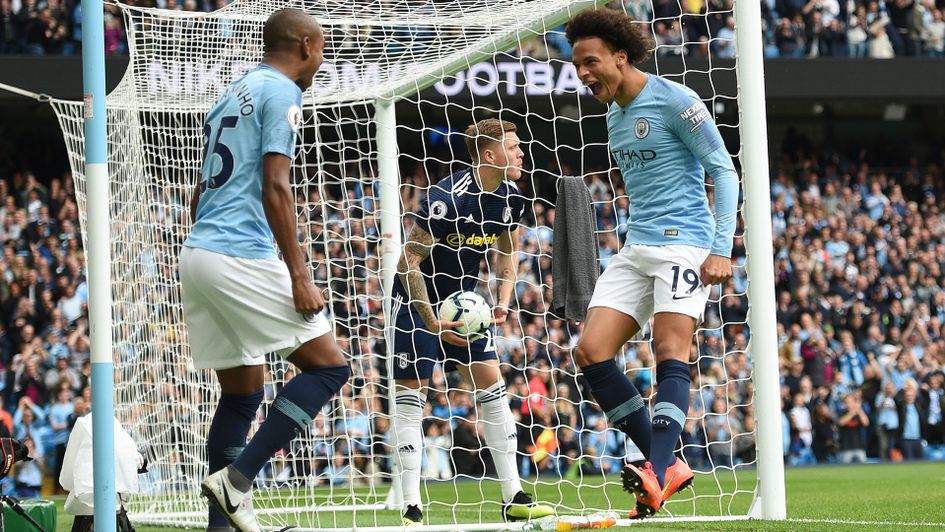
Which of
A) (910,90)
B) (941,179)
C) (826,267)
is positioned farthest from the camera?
(941,179)

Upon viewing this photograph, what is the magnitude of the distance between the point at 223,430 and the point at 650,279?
68.9 inches

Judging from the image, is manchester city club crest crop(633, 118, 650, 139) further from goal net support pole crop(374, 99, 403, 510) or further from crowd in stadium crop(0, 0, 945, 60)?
crowd in stadium crop(0, 0, 945, 60)

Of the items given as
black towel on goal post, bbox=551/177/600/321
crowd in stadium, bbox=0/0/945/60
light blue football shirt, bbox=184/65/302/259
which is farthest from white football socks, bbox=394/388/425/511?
crowd in stadium, bbox=0/0/945/60

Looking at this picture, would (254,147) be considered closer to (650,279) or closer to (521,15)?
(650,279)

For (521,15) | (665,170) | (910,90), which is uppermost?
(910,90)

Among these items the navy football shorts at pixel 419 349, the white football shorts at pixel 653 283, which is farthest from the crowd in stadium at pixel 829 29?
the white football shorts at pixel 653 283

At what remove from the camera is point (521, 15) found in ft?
23.8

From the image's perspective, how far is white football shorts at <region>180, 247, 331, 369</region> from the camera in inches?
172

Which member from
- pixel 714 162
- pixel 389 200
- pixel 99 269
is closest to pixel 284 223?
pixel 99 269

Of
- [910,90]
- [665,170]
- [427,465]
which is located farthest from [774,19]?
[665,170]

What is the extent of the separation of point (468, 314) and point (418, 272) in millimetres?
322

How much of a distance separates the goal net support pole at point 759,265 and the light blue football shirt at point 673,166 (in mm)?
993

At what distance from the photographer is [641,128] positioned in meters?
5.12

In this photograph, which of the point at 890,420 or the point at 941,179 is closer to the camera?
the point at 890,420
